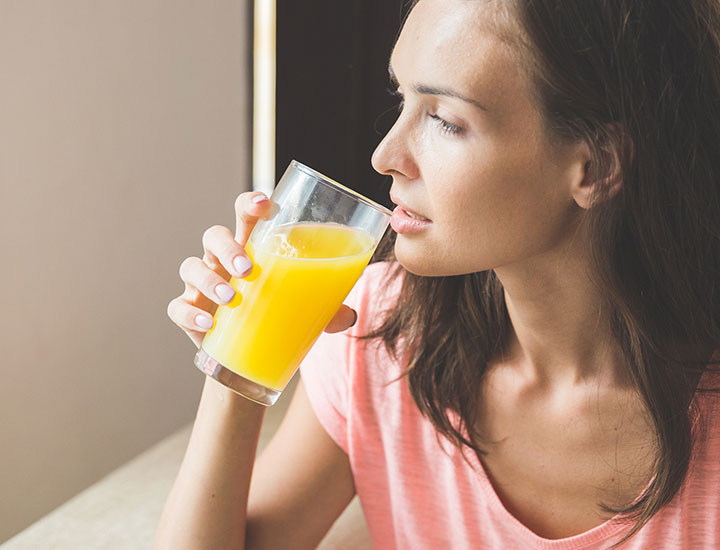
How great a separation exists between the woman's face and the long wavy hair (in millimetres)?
37

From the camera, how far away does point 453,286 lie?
143cm

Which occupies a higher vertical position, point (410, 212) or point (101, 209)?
point (410, 212)

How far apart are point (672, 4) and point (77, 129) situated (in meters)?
1.80

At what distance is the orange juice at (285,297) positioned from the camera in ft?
3.44

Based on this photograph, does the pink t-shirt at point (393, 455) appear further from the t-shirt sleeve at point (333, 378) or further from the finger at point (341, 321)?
the finger at point (341, 321)

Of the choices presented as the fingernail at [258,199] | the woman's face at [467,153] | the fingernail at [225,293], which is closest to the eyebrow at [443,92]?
the woman's face at [467,153]

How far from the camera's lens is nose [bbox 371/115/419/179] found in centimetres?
108

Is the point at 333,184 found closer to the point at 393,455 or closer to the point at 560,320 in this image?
the point at 560,320

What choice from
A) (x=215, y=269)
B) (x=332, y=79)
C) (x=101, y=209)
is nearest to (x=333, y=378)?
(x=215, y=269)

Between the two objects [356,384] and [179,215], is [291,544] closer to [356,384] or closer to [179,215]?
[356,384]

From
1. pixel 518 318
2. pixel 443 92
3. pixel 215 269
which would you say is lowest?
pixel 518 318

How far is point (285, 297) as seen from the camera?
1062mm

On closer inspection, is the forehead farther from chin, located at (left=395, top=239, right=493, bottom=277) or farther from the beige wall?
the beige wall

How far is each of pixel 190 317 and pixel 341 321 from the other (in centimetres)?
24
